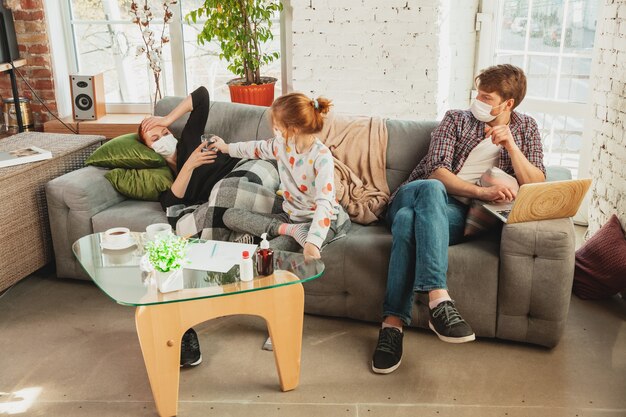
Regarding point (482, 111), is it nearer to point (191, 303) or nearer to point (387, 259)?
point (387, 259)

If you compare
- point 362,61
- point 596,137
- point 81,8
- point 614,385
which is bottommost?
point 614,385

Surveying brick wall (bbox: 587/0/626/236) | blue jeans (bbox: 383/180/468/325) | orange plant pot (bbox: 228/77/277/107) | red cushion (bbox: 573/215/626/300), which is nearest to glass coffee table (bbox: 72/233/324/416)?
blue jeans (bbox: 383/180/468/325)

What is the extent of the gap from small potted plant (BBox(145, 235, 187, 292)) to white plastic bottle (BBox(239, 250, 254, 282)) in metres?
0.18

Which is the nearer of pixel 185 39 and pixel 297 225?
pixel 297 225

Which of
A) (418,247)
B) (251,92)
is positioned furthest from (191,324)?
(251,92)

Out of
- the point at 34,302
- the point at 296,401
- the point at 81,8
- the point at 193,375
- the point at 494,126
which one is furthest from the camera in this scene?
the point at 81,8

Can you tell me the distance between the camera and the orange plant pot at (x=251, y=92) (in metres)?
4.09

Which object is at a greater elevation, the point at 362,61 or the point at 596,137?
the point at 362,61

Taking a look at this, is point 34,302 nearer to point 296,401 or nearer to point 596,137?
point 296,401

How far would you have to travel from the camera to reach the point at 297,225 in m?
2.66

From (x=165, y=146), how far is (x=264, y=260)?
4.13 feet

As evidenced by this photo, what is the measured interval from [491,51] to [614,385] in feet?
7.68

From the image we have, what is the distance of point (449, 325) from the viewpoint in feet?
7.75

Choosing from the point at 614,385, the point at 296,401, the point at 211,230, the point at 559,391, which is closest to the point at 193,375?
the point at 296,401
